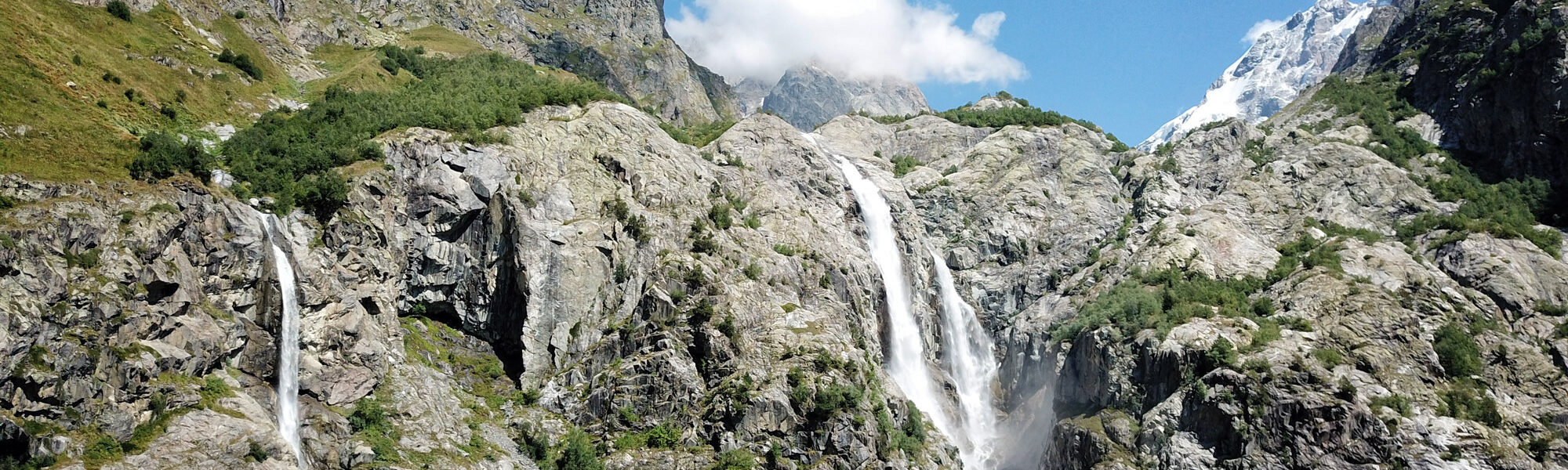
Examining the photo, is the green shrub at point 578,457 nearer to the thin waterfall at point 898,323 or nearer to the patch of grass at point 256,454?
the patch of grass at point 256,454

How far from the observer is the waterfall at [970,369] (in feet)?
236

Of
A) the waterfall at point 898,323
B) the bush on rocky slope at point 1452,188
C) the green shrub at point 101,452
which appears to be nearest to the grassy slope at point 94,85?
the green shrub at point 101,452

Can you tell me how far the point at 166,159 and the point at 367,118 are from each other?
1905cm

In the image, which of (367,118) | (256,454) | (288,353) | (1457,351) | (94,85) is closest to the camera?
(256,454)

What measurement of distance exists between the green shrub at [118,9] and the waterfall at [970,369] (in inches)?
2693

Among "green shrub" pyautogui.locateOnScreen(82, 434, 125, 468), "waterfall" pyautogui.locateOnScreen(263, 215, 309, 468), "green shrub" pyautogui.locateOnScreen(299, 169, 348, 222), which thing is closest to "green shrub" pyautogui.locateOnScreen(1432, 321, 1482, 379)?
"waterfall" pyautogui.locateOnScreen(263, 215, 309, 468)

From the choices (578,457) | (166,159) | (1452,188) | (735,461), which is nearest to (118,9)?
(166,159)

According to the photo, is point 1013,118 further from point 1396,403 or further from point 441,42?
point 441,42

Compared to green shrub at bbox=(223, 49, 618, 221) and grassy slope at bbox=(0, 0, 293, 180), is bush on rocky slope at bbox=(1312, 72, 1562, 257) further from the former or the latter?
grassy slope at bbox=(0, 0, 293, 180)

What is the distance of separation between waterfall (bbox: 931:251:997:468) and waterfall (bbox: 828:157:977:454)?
267 centimetres

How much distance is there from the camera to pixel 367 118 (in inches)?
2598


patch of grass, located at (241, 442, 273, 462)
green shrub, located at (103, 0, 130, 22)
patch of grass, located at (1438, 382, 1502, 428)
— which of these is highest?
green shrub, located at (103, 0, 130, 22)

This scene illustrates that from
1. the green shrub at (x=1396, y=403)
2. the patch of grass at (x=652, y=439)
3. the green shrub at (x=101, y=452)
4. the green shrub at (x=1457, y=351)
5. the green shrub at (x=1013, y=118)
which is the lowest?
the green shrub at (x=101, y=452)

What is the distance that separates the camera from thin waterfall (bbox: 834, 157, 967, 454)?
234 feet
